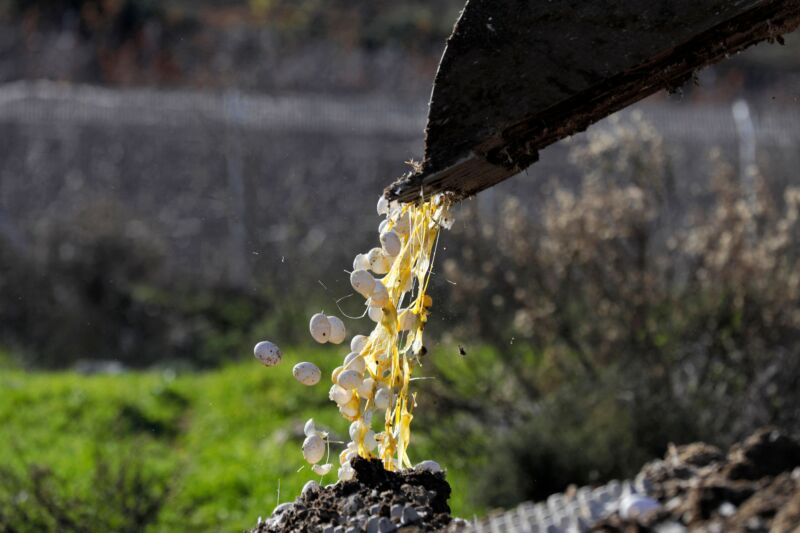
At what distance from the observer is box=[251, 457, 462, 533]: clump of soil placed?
112 inches

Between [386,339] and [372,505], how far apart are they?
0.55m

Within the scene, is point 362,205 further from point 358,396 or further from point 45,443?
point 358,396

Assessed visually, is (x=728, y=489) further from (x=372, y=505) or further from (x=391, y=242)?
(x=391, y=242)

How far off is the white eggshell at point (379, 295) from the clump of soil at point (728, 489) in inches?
32.8

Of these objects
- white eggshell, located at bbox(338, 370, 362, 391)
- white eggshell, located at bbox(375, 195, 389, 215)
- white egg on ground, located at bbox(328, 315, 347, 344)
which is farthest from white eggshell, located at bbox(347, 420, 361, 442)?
white eggshell, located at bbox(375, 195, 389, 215)

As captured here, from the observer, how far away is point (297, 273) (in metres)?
10.5

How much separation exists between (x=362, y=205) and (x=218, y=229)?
4.80 feet

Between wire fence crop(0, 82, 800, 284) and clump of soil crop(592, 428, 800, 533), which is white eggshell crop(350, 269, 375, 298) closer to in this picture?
clump of soil crop(592, 428, 800, 533)

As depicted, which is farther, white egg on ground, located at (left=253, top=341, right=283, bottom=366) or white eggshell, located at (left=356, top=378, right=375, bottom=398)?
white egg on ground, located at (left=253, top=341, right=283, bottom=366)

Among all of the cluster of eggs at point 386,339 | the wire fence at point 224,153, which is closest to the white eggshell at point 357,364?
the cluster of eggs at point 386,339

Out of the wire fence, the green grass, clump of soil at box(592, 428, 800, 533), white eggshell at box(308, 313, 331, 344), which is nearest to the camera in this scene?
clump of soil at box(592, 428, 800, 533)

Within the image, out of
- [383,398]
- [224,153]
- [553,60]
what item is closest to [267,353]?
[383,398]

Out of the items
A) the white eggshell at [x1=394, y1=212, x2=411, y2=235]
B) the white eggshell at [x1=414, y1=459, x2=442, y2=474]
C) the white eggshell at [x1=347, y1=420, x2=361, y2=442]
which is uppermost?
the white eggshell at [x1=394, y1=212, x2=411, y2=235]

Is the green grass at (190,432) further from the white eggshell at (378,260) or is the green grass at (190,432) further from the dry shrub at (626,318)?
the white eggshell at (378,260)
